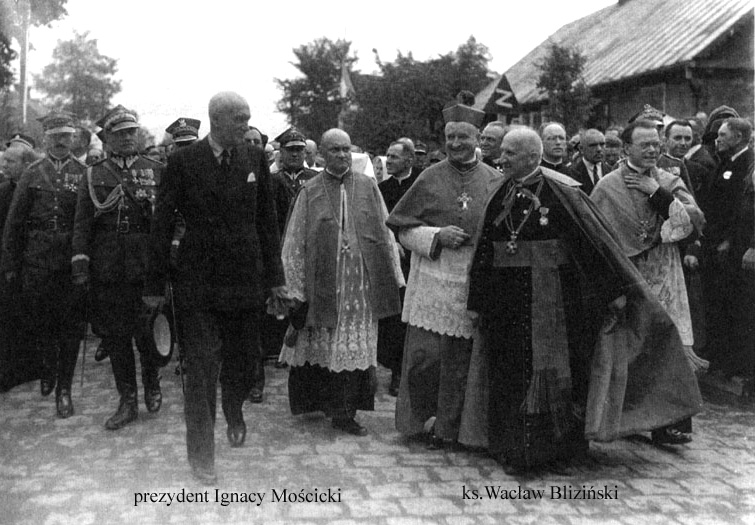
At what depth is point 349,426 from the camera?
20.6ft

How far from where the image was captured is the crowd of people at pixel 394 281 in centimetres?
526

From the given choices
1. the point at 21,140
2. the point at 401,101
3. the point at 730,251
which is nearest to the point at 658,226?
the point at 730,251

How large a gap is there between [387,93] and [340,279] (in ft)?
62.6

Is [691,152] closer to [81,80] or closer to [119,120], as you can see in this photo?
[119,120]

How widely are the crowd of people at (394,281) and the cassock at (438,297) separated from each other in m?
0.01

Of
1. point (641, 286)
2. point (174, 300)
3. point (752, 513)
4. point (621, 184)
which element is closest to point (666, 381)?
point (641, 286)

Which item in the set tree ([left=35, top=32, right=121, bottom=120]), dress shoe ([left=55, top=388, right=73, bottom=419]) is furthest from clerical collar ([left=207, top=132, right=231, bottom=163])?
tree ([left=35, top=32, right=121, bottom=120])

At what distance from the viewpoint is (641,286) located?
5449 millimetres

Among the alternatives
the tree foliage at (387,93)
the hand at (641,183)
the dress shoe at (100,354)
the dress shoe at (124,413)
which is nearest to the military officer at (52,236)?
the dress shoe at (124,413)

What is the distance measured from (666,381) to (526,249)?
124 centimetres

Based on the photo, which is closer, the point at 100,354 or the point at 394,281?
the point at 394,281

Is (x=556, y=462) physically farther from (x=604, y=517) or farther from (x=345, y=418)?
(x=345, y=418)

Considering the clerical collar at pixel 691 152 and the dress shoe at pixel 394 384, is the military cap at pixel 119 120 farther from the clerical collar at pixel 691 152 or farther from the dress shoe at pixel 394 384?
the clerical collar at pixel 691 152

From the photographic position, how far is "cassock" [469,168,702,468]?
533 cm
